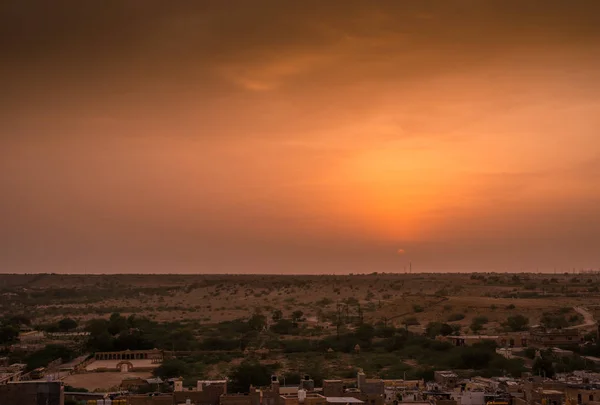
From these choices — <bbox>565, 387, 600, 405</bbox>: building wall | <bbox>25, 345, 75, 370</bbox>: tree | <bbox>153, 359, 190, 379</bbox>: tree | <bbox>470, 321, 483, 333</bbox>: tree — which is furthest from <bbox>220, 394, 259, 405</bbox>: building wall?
<bbox>470, 321, 483, 333</bbox>: tree

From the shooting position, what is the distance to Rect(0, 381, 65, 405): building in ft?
113

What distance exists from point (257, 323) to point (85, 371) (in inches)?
1219

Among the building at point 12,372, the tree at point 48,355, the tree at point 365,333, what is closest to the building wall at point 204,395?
the building at point 12,372

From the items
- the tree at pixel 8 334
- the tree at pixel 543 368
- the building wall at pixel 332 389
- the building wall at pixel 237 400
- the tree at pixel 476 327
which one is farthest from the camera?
the tree at pixel 476 327

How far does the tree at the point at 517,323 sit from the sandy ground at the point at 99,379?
36601mm

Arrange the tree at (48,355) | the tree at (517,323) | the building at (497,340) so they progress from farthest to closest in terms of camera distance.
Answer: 1. the tree at (517,323)
2. the building at (497,340)
3. the tree at (48,355)

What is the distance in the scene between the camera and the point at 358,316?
103125 millimetres

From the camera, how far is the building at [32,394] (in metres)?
34.5

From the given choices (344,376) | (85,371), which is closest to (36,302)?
(85,371)

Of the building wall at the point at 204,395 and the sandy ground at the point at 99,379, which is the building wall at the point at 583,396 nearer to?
the building wall at the point at 204,395

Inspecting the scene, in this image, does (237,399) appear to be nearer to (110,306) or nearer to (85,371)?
(85,371)

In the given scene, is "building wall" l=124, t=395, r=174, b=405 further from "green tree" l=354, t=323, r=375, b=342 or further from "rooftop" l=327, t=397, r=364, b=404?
"green tree" l=354, t=323, r=375, b=342

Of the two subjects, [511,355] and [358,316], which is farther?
[358,316]

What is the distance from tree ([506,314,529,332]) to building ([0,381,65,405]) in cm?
5670
